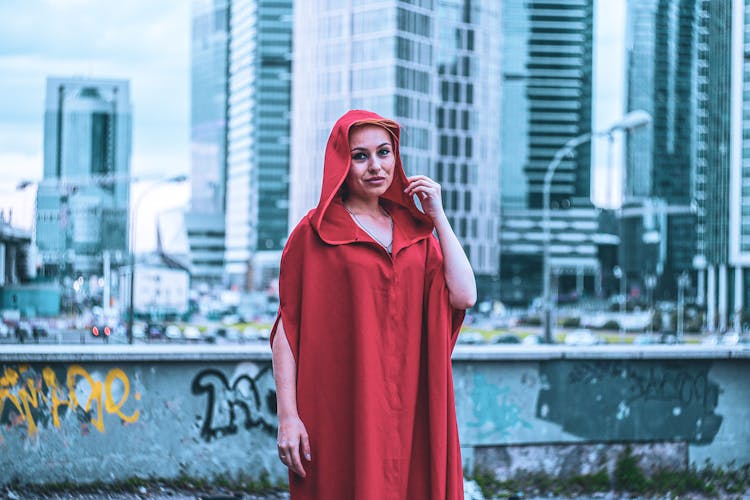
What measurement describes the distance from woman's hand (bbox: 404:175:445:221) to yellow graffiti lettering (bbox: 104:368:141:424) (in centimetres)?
460

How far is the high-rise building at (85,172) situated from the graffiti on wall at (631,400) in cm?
10568

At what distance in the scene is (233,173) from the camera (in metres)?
184

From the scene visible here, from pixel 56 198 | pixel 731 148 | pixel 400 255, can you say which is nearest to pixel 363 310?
pixel 400 255

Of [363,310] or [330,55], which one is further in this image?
[330,55]

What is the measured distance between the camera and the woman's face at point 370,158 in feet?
9.41

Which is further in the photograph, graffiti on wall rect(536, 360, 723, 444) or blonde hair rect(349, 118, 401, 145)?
graffiti on wall rect(536, 360, 723, 444)

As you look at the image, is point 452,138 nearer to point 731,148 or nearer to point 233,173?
point 731,148

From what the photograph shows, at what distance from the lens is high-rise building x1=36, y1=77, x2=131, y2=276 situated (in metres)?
122

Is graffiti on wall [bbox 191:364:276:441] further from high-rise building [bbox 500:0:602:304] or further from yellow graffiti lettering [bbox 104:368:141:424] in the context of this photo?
high-rise building [bbox 500:0:602:304]

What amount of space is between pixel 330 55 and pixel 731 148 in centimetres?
4673

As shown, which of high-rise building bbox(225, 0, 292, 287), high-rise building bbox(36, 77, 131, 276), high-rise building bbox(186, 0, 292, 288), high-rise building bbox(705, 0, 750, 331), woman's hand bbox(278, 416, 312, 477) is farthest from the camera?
high-rise building bbox(186, 0, 292, 288)

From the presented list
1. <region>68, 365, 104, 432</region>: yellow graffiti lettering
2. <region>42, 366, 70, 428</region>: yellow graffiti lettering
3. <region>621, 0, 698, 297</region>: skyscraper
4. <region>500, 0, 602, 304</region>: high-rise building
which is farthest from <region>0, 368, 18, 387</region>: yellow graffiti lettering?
<region>621, 0, 698, 297</region>: skyscraper

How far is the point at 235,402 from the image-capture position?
7152 mm

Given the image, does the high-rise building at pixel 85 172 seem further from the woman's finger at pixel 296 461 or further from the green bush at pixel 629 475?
the woman's finger at pixel 296 461
